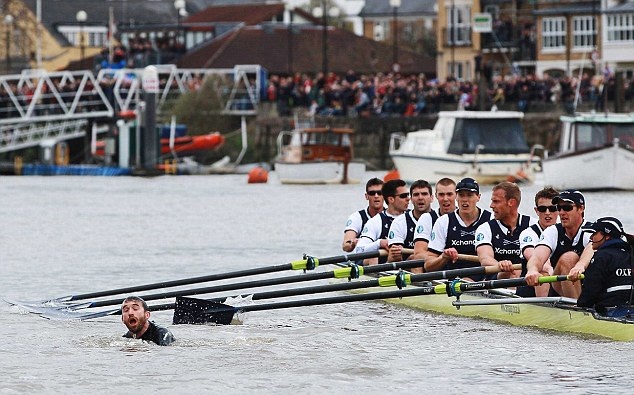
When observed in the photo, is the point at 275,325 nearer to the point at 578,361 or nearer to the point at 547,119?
the point at 578,361

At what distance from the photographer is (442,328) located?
1697 centimetres

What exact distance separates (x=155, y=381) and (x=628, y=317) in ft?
13.5

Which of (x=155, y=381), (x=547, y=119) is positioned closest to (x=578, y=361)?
(x=155, y=381)

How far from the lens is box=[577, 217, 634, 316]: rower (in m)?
14.1

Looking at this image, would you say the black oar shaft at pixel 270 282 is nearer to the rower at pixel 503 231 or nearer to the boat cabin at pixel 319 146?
the rower at pixel 503 231

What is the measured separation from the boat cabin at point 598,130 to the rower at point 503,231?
24019mm

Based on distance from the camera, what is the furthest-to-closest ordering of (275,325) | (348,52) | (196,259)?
(348,52), (196,259), (275,325)

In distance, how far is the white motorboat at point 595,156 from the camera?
39.5 m

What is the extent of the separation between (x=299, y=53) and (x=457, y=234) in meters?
54.2

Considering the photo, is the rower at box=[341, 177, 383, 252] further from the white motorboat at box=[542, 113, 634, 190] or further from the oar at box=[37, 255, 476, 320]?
the white motorboat at box=[542, 113, 634, 190]

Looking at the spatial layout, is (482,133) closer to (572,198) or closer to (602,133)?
(602,133)

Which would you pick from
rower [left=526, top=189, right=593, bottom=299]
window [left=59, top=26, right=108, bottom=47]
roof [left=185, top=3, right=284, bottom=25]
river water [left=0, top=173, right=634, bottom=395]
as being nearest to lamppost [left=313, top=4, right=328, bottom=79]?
roof [left=185, top=3, right=284, bottom=25]

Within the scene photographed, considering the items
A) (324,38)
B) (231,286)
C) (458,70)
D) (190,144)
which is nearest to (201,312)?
(231,286)

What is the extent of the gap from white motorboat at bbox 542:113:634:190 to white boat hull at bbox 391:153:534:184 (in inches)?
102
